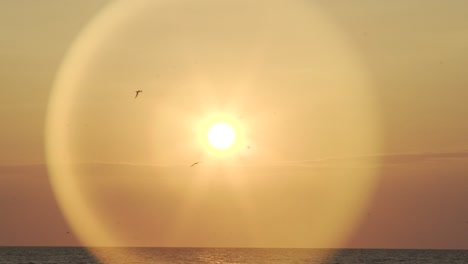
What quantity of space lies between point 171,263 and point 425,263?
210 feet

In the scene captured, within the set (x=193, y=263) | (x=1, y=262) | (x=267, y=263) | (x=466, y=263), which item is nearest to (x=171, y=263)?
(x=193, y=263)

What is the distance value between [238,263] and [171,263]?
52.7 feet

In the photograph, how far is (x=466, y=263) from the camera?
624 feet

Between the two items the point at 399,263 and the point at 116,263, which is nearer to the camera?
the point at 116,263

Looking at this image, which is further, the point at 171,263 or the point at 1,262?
the point at 171,263

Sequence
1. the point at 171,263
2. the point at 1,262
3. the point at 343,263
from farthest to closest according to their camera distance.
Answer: the point at 343,263
the point at 171,263
the point at 1,262

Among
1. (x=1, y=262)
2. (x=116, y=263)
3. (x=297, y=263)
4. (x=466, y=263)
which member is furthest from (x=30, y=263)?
(x=466, y=263)

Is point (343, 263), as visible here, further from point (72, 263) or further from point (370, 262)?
point (72, 263)

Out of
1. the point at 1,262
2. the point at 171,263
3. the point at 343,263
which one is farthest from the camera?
the point at 343,263

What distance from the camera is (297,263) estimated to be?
179m

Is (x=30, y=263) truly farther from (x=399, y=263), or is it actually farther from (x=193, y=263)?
(x=399, y=263)

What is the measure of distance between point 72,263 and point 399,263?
75729mm

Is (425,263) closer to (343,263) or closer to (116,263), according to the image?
(343,263)

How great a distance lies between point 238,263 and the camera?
17788 cm
